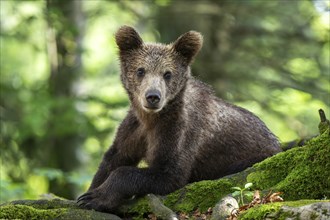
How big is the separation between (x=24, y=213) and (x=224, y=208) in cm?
183

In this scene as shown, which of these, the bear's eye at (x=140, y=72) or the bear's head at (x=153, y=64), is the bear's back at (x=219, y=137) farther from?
the bear's eye at (x=140, y=72)

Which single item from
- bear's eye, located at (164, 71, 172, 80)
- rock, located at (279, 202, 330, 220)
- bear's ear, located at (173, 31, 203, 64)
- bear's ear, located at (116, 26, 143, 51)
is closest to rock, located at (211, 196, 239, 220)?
rock, located at (279, 202, 330, 220)

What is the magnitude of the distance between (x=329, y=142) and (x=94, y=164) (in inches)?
547

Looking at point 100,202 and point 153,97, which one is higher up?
point 153,97

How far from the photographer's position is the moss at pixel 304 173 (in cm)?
575

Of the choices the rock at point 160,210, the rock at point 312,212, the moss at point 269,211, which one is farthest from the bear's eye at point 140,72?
the rock at point 312,212

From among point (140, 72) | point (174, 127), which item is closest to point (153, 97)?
point (174, 127)

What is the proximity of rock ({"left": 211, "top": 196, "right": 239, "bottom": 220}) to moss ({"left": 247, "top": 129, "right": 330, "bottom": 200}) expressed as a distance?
0.55 m

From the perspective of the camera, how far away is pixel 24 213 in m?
5.90

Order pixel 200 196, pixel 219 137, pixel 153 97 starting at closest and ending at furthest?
pixel 200 196 < pixel 153 97 < pixel 219 137

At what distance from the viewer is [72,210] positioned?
20.2ft

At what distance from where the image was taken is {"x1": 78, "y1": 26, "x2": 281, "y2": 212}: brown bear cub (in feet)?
24.4

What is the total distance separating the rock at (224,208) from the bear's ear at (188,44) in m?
2.99

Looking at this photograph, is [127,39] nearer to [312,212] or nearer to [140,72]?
[140,72]
